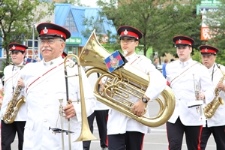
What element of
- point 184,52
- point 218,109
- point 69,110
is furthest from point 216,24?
point 69,110

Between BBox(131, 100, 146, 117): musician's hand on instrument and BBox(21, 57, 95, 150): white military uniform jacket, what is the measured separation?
4.43 ft

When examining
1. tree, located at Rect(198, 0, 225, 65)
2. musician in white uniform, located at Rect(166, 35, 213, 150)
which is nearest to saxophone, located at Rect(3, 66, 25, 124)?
musician in white uniform, located at Rect(166, 35, 213, 150)

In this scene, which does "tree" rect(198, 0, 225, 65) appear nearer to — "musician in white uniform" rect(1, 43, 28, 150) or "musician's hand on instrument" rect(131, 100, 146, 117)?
"musician in white uniform" rect(1, 43, 28, 150)

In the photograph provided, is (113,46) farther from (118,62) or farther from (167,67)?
(118,62)

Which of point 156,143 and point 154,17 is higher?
point 154,17

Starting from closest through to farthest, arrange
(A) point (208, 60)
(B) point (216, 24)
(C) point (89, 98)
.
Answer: (C) point (89, 98) → (A) point (208, 60) → (B) point (216, 24)

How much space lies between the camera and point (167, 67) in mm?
9375

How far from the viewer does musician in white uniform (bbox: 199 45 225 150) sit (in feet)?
32.0

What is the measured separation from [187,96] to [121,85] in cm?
196

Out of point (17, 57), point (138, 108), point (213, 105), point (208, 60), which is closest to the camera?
point (138, 108)

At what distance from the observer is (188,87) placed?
898 cm

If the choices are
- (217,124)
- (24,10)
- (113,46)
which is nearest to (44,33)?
(217,124)

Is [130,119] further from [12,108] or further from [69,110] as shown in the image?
[12,108]

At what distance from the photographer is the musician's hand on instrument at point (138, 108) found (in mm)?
7184
